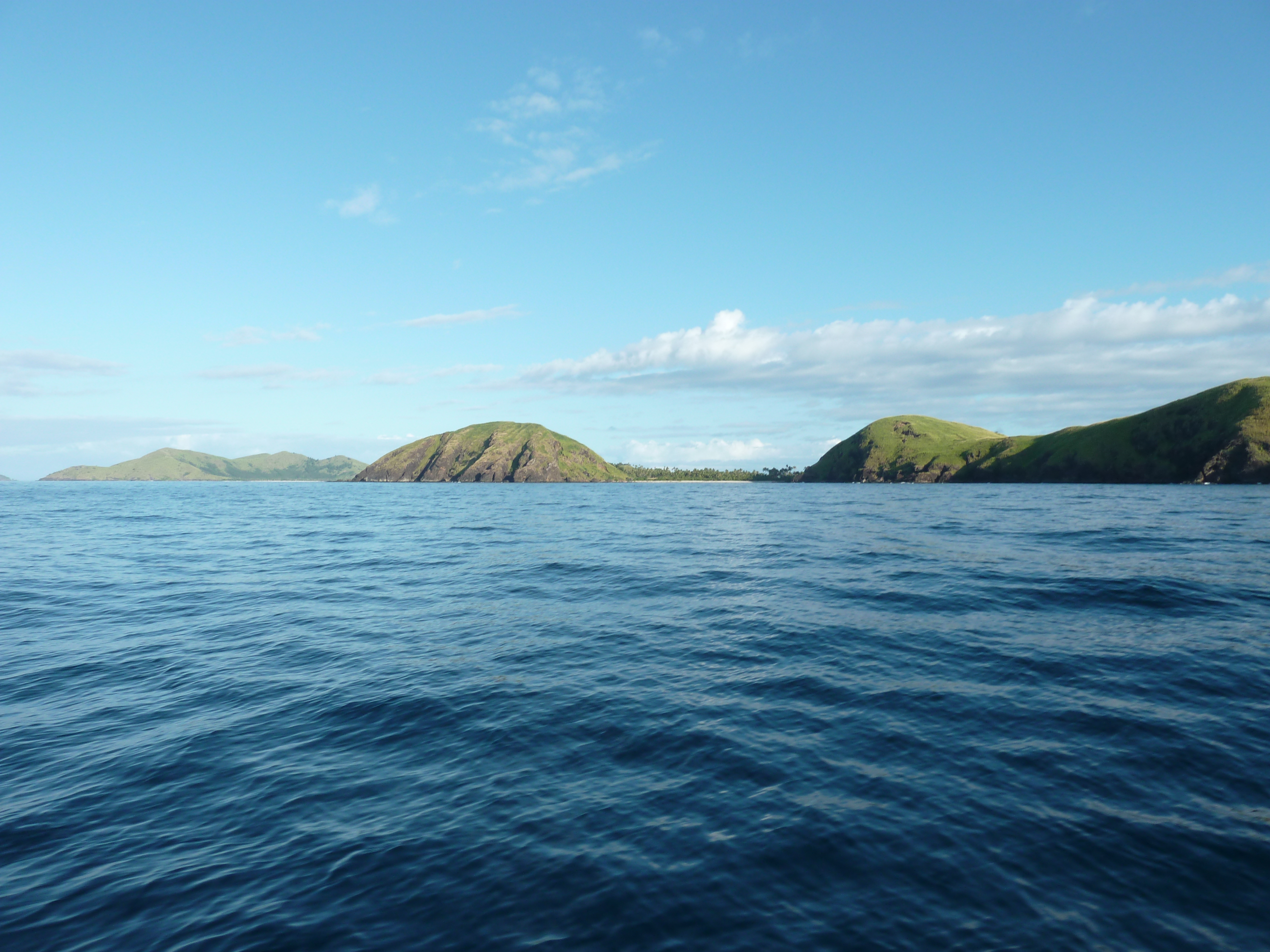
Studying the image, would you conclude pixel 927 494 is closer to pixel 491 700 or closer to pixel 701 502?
pixel 701 502

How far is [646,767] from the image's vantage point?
1219 centimetres

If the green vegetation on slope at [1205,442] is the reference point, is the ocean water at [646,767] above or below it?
below

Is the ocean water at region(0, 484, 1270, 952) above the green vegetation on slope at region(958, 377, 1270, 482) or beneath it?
beneath

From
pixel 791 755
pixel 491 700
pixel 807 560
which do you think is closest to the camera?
pixel 791 755

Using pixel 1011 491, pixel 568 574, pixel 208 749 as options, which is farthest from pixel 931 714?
pixel 1011 491

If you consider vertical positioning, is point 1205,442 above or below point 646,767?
above

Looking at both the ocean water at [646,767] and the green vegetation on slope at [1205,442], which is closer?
the ocean water at [646,767]

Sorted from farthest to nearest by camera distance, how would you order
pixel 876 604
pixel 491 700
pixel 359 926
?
pixel 876 604 → pixel 491 700 → pixel 359 926

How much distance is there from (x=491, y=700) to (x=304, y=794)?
5333 millimetres

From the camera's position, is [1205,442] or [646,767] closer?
[646,767]

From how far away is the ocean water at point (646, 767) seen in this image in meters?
8.12

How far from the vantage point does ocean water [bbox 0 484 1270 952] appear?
320 inches

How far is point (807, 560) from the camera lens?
4028 centimetres

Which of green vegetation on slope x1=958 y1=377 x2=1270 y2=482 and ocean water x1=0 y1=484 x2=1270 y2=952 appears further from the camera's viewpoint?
green vegetation on slope x1=958 y1=377 x2=1270 y2=482
